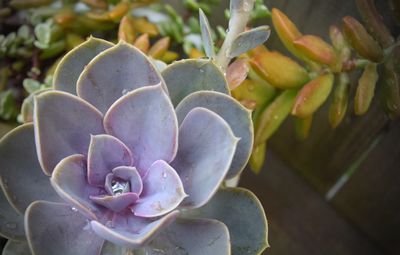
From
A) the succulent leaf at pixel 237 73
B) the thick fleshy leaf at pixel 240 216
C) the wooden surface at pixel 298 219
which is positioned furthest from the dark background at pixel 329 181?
the thick fleshy leaf at pixel 240 216

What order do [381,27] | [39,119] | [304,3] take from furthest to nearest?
[304,3] → [381,27] → [39,119]

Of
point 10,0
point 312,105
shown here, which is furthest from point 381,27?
point 10,0

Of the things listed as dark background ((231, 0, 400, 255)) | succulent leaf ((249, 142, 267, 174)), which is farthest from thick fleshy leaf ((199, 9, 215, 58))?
A: dark background ((231, 0, 400, 255))

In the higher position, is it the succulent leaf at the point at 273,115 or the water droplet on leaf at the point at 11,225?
the succulent leaf at the point at 273,115

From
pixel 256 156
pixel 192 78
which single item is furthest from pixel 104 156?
pixel 256 156

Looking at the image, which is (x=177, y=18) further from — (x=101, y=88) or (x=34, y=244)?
(x=34, y=244)

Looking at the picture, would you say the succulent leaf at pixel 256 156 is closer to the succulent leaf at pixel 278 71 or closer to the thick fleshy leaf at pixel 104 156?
the succulent leaf at pixel 278 71
